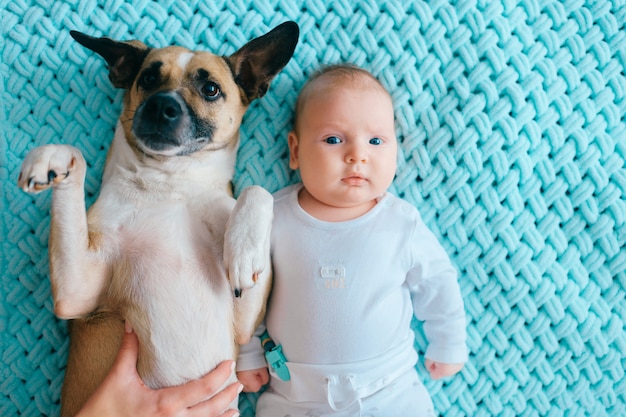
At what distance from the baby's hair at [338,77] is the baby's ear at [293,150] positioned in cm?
4

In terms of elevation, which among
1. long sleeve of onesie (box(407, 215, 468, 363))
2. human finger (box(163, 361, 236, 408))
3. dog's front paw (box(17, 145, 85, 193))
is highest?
dog's front paw (box(17, 145, 85, 193))

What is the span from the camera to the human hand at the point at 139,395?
1.50m

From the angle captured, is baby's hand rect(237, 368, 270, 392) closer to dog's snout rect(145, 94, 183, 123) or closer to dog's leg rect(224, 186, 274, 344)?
dog's leg rect(224, 186, 274, 344)

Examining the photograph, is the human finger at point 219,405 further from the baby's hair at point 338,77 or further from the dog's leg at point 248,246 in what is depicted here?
the baby's hair at point 338,77

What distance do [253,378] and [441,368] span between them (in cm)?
59

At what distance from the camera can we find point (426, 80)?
1.88m

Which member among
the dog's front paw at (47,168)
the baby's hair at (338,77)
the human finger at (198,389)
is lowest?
the human finger at (198,389)

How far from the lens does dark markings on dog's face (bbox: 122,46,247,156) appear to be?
1550 mm

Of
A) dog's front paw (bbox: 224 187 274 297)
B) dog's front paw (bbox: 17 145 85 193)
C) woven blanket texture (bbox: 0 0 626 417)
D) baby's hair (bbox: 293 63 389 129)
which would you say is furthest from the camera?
woven blanket texture (bbox: 0 0 626 417)

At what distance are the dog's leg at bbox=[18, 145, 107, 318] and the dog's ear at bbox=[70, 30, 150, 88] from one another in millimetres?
354

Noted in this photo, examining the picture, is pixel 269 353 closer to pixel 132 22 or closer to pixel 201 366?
pixel 201 366

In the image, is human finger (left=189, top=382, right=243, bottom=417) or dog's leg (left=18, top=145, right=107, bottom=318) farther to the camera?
human finger (left=189, top=382, right=243, bottom=417)

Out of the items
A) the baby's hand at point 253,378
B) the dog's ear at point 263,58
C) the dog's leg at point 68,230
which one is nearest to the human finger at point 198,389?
the baby's hand at point 253,378

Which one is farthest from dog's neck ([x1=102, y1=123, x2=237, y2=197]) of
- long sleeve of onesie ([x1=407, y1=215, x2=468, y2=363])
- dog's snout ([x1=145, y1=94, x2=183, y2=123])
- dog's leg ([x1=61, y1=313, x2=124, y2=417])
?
long sleeve of onesie ([x1=407, y1=215, x2=468, y2=363])
